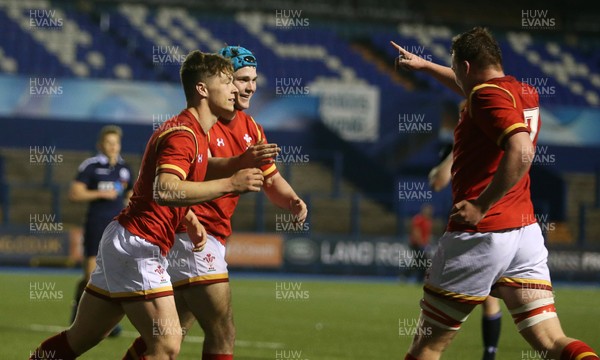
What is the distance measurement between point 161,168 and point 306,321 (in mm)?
9002

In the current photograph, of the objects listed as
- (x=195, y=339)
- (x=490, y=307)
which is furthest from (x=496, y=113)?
(x=195, y=339)

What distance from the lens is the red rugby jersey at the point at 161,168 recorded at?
5594mm

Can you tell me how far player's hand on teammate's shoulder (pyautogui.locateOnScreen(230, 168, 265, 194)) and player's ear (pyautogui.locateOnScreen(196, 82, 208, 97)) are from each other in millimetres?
693

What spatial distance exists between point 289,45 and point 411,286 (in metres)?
14.2

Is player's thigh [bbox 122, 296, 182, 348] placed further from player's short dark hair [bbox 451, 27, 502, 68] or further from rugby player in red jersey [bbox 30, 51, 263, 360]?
player's short dark hair [bbox 451, 27, 502, 68]

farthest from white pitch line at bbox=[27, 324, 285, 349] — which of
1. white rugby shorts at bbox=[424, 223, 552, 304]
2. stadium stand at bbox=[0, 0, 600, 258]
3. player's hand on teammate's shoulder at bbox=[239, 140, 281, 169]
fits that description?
stadium stand at bbox=[0, 0, 600, 258]

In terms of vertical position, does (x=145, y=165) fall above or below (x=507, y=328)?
above

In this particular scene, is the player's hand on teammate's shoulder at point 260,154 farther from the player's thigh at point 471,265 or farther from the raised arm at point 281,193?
the raised arm at point 281,193

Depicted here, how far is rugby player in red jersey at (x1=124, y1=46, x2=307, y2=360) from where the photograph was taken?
21.8ft

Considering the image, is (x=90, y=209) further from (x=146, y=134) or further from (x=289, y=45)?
(x=289, y=45)

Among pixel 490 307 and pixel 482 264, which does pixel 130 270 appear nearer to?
pixel 482 264

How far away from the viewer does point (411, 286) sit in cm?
2472

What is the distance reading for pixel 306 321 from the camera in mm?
14266

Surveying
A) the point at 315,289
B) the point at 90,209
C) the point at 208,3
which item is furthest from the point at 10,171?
the point at 90,209
